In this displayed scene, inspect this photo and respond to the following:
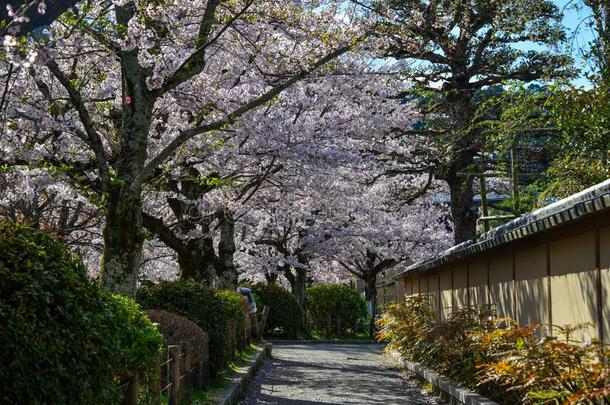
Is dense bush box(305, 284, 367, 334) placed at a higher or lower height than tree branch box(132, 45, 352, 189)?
lower

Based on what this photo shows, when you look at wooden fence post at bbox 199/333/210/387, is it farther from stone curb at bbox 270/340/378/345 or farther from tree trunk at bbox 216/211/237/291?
stone curb at bbox 270/340/378/345

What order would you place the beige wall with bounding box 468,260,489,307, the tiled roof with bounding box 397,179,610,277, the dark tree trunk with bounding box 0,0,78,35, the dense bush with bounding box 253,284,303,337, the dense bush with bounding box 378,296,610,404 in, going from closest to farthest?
the dark tree trunk with bounding box 0,0,78,35
the tiled roof with bounding box 397,179,610,277
the dense bush with bounding box 378,296,610,404
the beige wall with bounding box 468,260,489,307
the dense bush with bounding box 253,284,303,337

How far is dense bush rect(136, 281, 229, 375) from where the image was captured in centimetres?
1487

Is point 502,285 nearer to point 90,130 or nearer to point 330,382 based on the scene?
point 330,382

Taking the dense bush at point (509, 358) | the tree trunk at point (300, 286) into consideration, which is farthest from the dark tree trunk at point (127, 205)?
the tree trunk at point (300, 286)

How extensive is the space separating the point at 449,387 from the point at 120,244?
Answer: 548 centimetres

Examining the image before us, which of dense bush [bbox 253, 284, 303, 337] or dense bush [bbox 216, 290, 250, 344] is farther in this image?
dense bush [bbox 253, 284, 303, 337]

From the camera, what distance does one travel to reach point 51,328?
5.46 m

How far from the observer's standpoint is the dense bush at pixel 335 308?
39594 mm

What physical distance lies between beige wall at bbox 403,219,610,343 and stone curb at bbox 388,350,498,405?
1329 mm

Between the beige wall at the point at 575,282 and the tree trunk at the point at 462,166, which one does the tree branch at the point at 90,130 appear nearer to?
the beige wall at the point at 575,282

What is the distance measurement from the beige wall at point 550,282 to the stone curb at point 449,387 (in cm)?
133

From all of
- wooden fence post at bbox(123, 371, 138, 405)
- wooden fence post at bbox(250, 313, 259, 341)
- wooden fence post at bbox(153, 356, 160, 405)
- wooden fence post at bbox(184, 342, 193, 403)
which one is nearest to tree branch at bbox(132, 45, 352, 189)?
wooden fence post at bbox(184, 342, 193, 403)

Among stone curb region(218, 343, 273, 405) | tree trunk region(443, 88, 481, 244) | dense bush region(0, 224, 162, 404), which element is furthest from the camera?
tree trunk region(443, 88, 481, 244)
